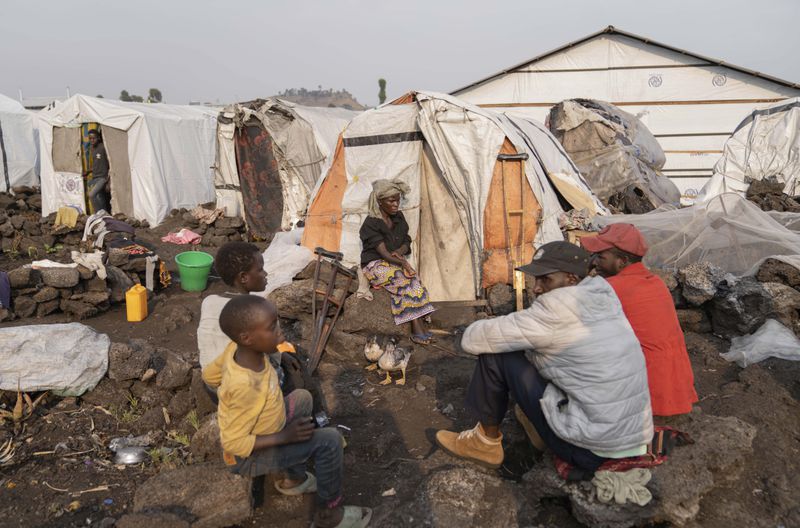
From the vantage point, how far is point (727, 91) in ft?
41.6

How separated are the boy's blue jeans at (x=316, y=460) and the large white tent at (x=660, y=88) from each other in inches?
514

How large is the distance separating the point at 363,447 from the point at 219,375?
4.17ft

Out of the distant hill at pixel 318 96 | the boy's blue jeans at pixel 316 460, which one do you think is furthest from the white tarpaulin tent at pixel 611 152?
the distant hill at pixel 318 96

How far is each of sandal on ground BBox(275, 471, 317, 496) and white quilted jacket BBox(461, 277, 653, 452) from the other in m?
1.30

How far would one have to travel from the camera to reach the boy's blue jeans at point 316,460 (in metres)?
2.36

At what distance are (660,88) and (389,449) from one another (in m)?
13.0

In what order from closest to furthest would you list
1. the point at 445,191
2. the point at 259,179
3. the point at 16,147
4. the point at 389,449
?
the point at 389,449 < the point at 445,191 < the point at 259,179 < the point at 16,147

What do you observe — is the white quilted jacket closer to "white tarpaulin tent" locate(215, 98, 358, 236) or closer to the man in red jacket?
the man in red jacket

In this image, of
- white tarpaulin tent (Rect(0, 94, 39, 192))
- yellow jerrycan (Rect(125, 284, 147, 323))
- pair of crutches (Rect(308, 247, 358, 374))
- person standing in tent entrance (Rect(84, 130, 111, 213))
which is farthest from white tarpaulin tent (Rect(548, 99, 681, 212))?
white tarpaulin tent (Rect(0, 94, 39, 192))

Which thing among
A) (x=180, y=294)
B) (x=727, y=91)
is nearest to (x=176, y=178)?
(x=180, y=294)

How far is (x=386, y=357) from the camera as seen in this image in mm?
4293

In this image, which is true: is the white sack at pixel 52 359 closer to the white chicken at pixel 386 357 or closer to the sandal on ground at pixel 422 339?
the white chicken at pixel 386 357

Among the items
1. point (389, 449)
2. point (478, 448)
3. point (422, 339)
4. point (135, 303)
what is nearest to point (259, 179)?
point (135, 303)

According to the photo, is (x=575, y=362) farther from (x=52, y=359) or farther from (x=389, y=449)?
(x=52, y=359)
